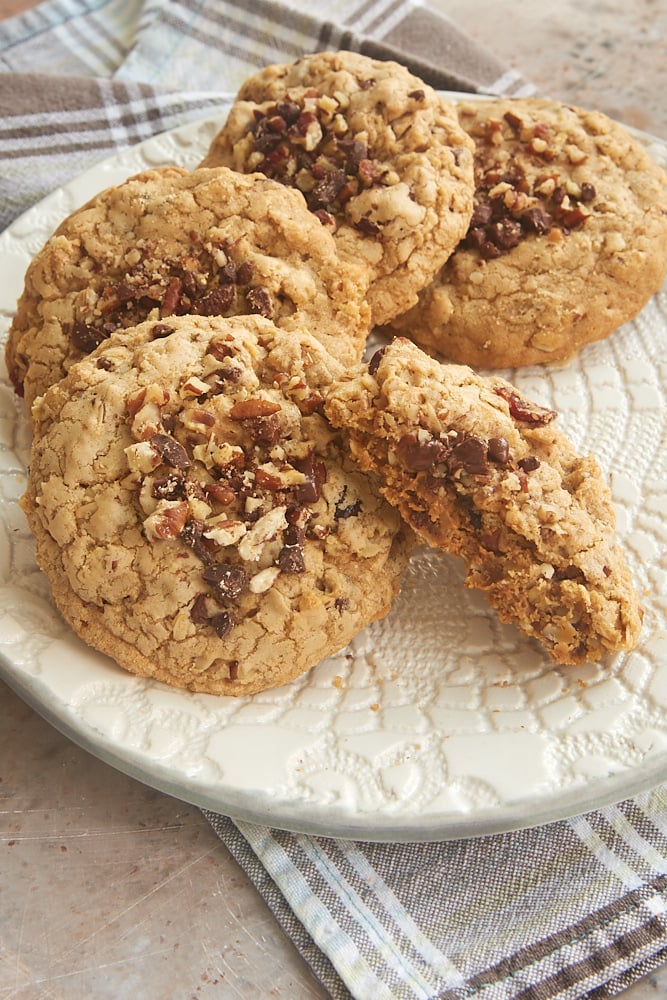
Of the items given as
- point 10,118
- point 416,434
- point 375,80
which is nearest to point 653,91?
point 375,80

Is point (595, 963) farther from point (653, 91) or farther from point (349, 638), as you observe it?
point (653, 91)

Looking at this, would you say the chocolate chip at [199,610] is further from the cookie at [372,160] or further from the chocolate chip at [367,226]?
the chocolate chip at [367,226]

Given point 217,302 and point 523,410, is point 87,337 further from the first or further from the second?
point 523,410

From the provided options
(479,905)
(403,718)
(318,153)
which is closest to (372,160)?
(318,153)

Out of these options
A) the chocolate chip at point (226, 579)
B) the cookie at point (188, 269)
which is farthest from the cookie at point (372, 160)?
the chocolate chip at point (226, 579)

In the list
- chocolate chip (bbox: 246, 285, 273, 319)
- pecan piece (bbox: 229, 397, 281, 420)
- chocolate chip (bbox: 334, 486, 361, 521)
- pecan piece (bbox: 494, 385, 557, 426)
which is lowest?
chocolate chip (bbox: 334, 486, 361, 521)

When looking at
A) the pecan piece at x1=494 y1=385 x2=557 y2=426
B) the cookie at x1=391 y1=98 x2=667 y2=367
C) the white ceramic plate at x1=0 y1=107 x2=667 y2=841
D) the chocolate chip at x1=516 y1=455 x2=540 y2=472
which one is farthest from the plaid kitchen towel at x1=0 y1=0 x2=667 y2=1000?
the cookie at x1=391 y1=98 x2=667 y2=367

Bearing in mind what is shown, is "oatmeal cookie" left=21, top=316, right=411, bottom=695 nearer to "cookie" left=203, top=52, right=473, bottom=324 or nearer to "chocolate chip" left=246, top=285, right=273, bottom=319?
"chocolate chip" left=246, top=285, right=273, bottom=319
